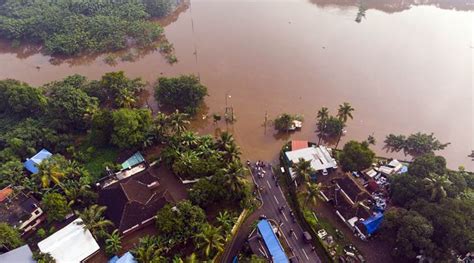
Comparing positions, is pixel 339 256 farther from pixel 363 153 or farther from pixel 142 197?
pixel 142 197

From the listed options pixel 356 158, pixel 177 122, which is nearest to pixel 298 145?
pixel 356 158

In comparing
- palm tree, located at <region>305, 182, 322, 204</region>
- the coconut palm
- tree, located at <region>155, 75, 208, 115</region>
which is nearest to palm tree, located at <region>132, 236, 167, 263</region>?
palm tree, located at <region>305, 182, 322, 204</region>

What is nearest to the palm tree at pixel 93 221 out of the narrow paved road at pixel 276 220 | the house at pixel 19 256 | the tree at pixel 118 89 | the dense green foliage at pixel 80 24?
the house at pixel 19 256

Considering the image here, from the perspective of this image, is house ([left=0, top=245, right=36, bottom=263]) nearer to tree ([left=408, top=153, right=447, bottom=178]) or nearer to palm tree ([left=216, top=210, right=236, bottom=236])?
palm tree ([left=216, top=210, right=236, bottom=236])

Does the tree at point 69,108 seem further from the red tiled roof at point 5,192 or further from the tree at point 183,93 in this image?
the red tiled roof at point 5,192

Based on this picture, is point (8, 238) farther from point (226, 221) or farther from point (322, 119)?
point (322, 119)

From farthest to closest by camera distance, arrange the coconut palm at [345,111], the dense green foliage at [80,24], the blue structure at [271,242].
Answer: the dense green foliage at [80,24]
the coconut palm at [345,111]
the blue structure at [271,242]
